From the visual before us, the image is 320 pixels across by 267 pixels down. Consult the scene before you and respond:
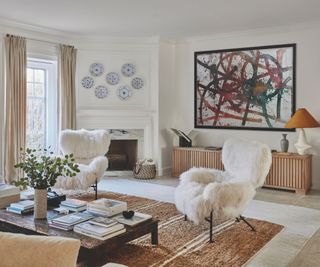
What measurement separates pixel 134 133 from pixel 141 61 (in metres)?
1.36

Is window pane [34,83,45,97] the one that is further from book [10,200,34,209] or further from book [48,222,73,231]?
book [48,222,73,231]

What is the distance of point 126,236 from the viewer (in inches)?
112

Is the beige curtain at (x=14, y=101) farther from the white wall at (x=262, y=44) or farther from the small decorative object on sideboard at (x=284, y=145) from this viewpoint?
the small decorative object on sideboard at (x=284, y=145)

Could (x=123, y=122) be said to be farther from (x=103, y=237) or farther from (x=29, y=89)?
(x=103, y=237)

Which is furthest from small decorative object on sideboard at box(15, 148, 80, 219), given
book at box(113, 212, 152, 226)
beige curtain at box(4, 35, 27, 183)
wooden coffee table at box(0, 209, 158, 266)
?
beige curtain at box(4, 35, 27, 183)

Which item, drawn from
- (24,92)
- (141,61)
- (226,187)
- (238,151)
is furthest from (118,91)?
(226,187)

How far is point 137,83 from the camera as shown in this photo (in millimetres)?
6812

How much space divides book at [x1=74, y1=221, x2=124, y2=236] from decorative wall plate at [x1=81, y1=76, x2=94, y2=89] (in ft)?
13.6

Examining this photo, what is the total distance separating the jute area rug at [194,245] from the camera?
2998mm

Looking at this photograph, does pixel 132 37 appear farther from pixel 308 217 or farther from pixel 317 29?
pixel 308 217

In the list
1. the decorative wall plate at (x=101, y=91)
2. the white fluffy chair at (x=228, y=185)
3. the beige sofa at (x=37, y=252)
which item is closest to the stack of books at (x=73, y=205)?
the white fluffy chair at (x=228, y=185)

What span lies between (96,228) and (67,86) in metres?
4.07

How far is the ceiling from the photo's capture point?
4.60m

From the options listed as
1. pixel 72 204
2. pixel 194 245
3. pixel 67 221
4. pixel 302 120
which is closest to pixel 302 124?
pixel 302 120
